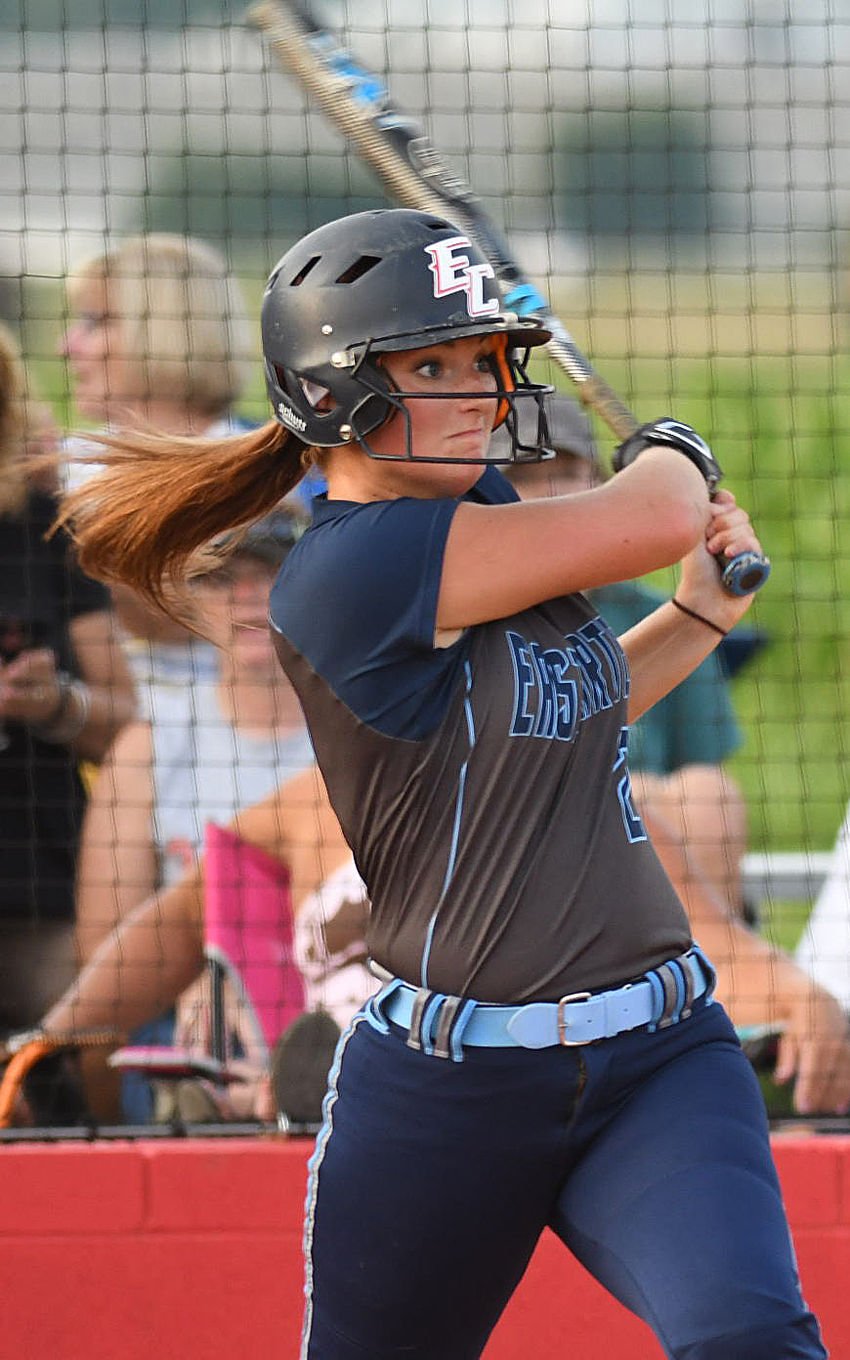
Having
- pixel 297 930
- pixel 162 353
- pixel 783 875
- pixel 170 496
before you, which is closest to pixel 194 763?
pixel 297 930

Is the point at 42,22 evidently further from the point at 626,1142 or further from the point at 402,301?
the point at 626,1142

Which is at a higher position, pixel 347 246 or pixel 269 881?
pixel 347 246

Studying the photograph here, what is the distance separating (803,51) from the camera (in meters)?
9.36

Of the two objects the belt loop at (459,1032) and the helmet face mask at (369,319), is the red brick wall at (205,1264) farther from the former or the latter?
the helmet face mask at (369,319)

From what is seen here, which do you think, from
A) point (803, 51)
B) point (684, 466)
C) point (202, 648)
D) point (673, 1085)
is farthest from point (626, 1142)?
point (803, 51)

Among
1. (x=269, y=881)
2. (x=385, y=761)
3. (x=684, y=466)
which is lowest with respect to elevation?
(x=269, y=881)

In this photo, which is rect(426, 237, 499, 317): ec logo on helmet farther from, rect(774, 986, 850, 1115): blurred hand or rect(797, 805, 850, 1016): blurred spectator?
rect(797, 805, 850, 1016): blurred spectator

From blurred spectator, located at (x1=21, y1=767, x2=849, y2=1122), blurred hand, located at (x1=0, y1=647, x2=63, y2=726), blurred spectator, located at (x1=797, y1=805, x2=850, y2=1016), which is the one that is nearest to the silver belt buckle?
blurred spectator, located at (x1=21, y1=767, x2=849, y2=1122)

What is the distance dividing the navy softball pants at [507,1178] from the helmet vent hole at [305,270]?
0.94 metres

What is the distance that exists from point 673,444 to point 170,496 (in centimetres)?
70

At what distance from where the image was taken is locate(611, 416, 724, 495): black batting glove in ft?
7.80

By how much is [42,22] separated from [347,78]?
19.4 feet

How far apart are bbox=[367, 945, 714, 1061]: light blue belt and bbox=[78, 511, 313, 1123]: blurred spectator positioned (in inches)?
80.7

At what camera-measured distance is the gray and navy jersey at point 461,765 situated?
2146mm
